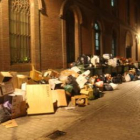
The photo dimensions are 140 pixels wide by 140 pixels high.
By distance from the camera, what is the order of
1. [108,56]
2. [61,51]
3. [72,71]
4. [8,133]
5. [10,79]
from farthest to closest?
[108,56], [61,51], [72,71], [10,79], [8,133]

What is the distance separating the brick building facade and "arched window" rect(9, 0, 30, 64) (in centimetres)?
13

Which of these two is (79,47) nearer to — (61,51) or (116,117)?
(61,51)

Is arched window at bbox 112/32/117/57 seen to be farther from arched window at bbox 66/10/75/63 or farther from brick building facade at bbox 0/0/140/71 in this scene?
arched window at bbox 66/10/75/63

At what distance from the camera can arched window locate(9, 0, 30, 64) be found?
9.91m

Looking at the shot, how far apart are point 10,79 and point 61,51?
20.1ft

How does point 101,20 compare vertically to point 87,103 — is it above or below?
above

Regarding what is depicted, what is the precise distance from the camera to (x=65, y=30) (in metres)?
13.0

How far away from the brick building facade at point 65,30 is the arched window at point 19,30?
0.13 metres

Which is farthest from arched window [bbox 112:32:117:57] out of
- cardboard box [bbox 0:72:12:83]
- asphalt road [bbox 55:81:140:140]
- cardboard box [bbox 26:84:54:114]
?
cardboard box [bbox 0:72:12:83]

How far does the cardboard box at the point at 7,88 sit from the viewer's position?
6.44 metres

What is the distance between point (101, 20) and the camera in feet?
59.6

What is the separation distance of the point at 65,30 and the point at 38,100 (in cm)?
707

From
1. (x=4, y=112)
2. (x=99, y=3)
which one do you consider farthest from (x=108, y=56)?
(x=4, y=112)

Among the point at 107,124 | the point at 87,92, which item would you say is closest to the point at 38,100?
the point at 107,124
